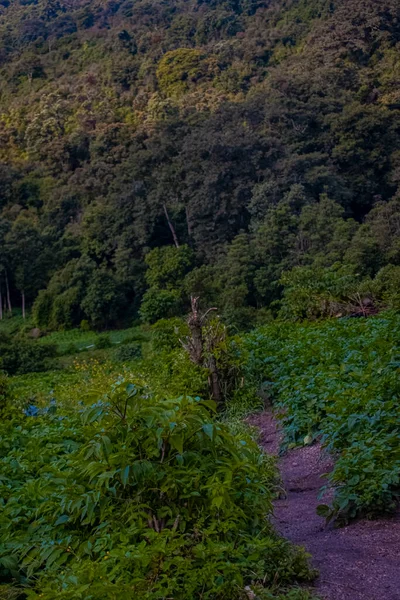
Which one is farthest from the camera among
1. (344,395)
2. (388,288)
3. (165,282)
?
(165,282)

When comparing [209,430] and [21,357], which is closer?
[209,430]

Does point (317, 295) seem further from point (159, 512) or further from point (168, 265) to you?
point (168, 265)

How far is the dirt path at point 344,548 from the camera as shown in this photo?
2939 millimetres

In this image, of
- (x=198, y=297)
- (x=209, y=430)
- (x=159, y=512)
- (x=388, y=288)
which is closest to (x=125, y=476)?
(x=159, y=512)

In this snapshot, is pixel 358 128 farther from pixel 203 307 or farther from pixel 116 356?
pixel 116 356

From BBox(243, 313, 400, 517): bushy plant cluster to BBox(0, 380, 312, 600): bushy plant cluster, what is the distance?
76 centimetres

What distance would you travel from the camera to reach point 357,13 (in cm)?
4191

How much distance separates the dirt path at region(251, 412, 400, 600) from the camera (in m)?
2.94

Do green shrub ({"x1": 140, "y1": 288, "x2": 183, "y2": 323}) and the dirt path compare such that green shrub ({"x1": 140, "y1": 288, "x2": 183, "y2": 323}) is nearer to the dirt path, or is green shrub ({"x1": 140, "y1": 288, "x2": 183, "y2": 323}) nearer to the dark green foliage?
the dark green foliage

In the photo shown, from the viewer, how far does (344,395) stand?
5.05 meters

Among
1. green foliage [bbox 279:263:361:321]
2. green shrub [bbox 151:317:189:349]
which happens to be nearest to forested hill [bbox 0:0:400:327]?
green foliage [bbox 279:263:361:321]

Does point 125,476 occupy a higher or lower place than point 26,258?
higher

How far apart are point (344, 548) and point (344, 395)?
180 centimetres

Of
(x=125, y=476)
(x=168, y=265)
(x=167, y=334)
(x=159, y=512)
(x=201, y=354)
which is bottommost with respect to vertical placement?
(x=168, y=265)
